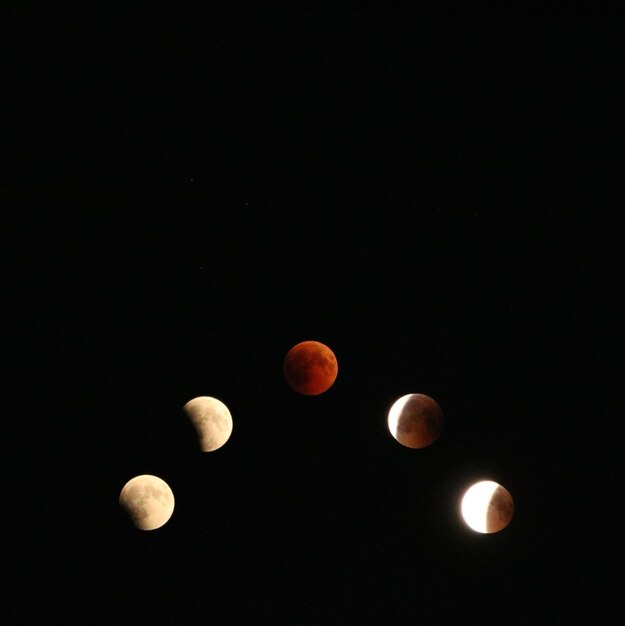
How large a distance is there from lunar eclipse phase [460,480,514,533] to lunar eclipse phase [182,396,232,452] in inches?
54.3

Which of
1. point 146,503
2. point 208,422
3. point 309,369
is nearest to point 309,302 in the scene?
point 309,369

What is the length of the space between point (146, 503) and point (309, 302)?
1443 mm

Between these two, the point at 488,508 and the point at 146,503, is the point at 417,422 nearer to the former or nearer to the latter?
the point at 488,508

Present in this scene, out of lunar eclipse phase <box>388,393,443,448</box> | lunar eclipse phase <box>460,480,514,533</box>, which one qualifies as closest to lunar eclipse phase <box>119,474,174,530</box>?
lunar eclipse phase <box>388,393,443,448</box>

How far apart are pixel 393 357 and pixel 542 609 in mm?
1766

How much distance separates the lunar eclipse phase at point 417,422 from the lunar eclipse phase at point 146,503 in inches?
51.4

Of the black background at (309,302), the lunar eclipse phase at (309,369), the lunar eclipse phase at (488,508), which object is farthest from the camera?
the black background at (309,302)

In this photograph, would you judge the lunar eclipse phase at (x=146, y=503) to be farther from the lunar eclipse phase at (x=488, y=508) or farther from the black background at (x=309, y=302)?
the lunar eclipse phase at (x=488, y=508)

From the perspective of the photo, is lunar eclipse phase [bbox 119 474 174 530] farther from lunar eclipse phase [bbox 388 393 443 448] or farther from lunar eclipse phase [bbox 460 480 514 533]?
lunar eclipse phase [bbox 460 480 514 533]

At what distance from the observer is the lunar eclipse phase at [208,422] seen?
230 cm

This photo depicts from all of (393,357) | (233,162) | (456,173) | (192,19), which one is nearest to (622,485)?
(393,357)

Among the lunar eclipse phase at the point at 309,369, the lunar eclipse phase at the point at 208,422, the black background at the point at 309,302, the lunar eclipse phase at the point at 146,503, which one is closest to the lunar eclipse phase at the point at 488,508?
the black background at the point at 309,302

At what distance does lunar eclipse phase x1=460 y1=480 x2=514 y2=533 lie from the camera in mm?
2170

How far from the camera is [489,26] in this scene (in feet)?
8.55
